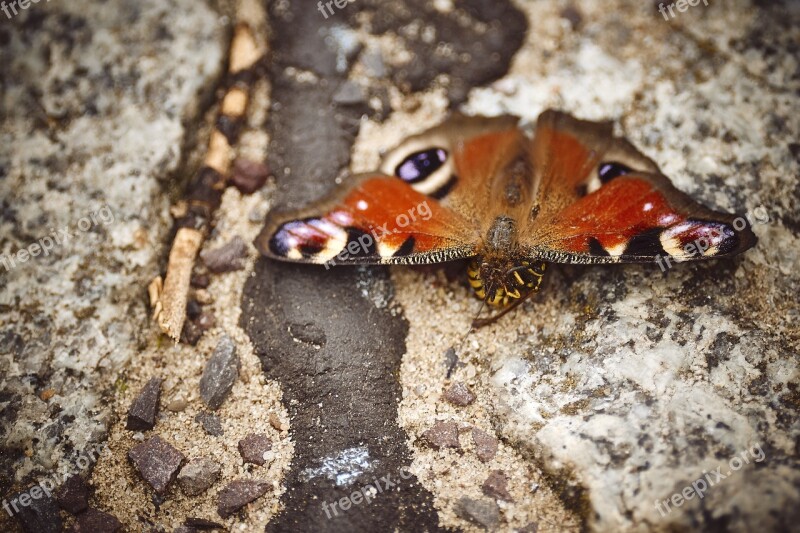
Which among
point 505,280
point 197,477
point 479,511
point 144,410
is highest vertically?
point 505,280

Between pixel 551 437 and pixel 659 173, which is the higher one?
pixel 659 173

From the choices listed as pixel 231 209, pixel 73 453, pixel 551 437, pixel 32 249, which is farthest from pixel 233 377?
pixel 551 437

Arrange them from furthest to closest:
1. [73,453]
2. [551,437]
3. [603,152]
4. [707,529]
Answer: [603,152] → [73,453] → [551,437] → [707,529]

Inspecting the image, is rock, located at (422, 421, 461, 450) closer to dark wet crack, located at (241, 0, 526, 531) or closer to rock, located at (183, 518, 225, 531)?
dark wet crack, located at (241, 0, 526, 531)

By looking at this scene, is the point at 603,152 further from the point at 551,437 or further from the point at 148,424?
the point at 148,424

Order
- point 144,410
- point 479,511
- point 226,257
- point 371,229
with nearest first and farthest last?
point 479,511, point 144,410, point 371,229, point 226,257

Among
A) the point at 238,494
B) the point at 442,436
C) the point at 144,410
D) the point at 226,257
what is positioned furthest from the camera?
the point at 226,257

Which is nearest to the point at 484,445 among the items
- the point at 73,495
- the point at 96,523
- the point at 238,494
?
the point at 238,494

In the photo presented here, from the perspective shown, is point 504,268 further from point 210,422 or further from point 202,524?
point 202,524
